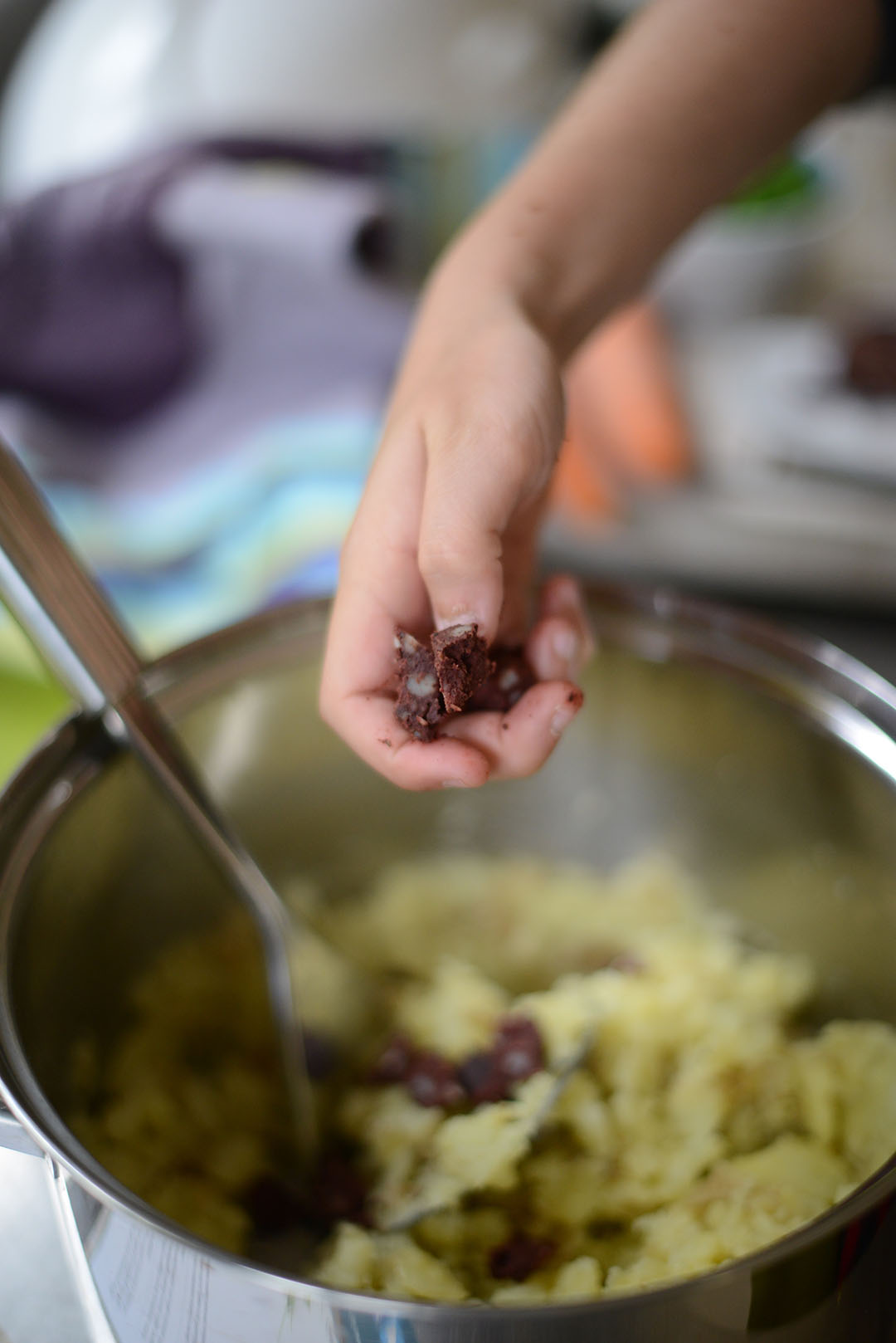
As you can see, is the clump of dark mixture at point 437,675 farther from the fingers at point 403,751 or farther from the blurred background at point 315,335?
the blurred background at point 315,335

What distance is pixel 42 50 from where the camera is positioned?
140cm

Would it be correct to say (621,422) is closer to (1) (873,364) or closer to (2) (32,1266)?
(1) (873,364)

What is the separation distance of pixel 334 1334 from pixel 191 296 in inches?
42.8

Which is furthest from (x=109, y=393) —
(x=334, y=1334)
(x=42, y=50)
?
(x=334, y=1334)

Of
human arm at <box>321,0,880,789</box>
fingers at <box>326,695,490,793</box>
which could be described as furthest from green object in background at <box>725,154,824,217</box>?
fingers at <box>326,695,490,793</box>

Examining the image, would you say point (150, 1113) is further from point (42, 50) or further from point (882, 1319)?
point (42, 50)

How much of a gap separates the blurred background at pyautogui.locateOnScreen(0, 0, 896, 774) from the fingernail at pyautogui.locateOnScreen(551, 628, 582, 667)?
47 centimetres

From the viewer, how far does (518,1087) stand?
665mm

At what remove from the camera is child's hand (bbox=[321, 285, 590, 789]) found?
0.53m

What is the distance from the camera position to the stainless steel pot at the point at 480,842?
0.42 meters

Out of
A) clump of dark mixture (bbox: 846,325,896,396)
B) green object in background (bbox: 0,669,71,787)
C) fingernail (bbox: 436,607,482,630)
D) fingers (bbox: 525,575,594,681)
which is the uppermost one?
fingernail (bbox: 436,607,482,630)

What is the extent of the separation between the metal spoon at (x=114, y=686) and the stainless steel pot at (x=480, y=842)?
4 cm

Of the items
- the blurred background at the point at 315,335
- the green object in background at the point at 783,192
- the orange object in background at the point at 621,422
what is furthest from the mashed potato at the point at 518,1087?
the green object in background at the point at 783,192

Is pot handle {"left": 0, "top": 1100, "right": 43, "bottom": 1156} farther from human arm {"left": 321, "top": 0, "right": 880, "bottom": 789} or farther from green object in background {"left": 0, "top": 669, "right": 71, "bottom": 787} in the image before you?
green object in background {"left": 0, "top": 669, "right": 71, "bottom": 787}
